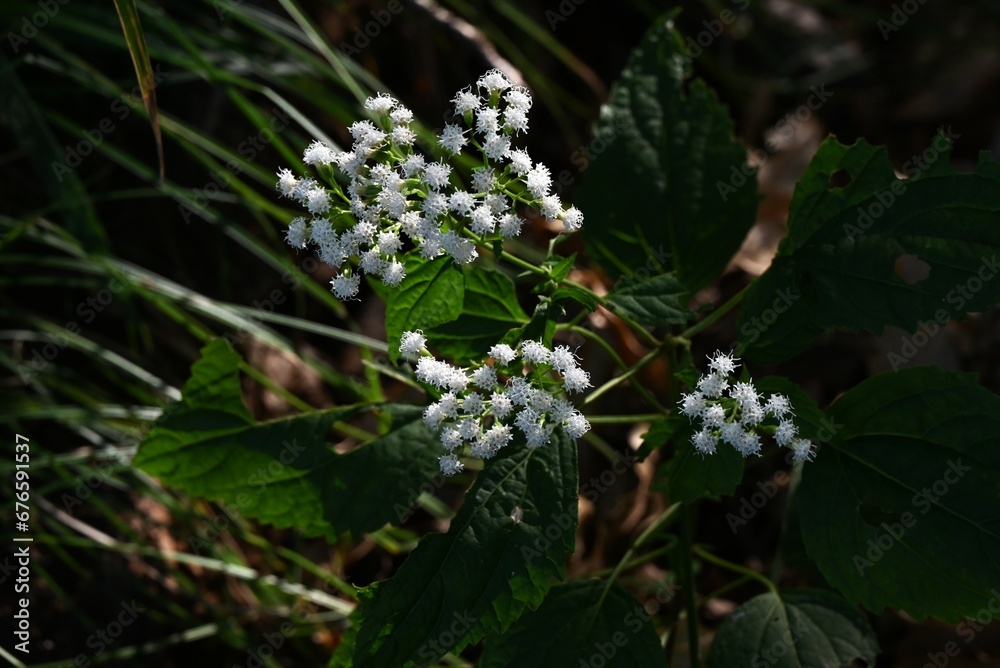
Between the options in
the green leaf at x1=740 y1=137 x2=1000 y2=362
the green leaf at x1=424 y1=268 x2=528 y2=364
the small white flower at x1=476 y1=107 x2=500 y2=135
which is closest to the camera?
the small white flower at x1=476 y1=107 x2=500 y2=135

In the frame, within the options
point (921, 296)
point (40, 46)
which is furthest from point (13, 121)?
point (921, 296)

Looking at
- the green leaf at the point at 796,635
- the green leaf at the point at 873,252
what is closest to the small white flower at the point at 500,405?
the green leaf at the point at 873,252

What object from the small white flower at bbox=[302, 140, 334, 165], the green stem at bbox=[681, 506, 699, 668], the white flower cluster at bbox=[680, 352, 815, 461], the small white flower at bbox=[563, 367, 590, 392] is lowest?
the green stem at bbox=[681, 506, 699, 668]

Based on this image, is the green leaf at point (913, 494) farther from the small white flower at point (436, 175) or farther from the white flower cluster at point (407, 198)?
the small white flower at point (436, 175)

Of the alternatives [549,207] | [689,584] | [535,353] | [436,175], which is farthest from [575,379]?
[689,584]

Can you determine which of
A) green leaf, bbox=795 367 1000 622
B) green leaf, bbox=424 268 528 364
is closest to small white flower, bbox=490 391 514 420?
green leaf, bbox=424 268 528 364

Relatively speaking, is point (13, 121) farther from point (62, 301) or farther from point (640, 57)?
point (640, 57)

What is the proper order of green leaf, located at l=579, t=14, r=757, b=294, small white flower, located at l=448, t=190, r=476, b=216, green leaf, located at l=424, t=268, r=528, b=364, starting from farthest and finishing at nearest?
green leaf, located at l=579, t=14, r=757, b=294 → green leaf, located at l=424, t=268, r=528, b=364 → small white flower, located at l=448, t=190, r=476, b=216

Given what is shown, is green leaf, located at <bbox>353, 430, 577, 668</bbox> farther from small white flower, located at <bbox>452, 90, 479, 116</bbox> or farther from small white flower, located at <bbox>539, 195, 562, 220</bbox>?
small white flower, located at <bbox>452, 90, 479, 116</bbox>
